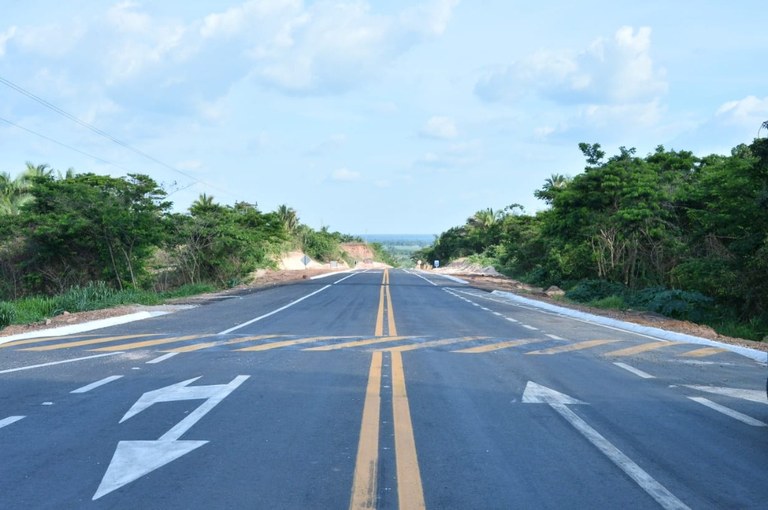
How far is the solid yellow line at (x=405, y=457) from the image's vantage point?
4.50 m

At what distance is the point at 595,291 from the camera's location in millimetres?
29234

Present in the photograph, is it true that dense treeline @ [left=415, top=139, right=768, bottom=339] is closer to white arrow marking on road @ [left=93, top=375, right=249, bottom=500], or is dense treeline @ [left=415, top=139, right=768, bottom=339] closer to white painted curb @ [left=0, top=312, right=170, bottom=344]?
white arrow marking on road @ [left=93, top=375, right=249, bottom=500]

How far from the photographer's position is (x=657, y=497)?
4.60 meters

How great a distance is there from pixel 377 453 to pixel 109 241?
3016cm

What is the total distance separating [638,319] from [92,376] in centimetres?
1577

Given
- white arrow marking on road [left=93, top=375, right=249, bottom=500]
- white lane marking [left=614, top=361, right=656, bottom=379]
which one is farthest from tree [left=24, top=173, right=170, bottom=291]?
white lane marking [left=614, top=361, right=656, bottom=379]

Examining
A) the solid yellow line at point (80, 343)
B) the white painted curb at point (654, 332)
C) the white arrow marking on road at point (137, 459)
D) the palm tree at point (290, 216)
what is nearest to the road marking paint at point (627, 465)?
the white arrow marking on road at point (137, 459)

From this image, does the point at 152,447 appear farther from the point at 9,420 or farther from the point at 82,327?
the point at 82,327

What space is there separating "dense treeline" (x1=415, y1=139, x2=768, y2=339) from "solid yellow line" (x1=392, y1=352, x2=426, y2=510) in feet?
46.3

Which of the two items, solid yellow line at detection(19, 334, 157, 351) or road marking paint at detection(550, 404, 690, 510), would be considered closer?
road marking paint at detection(550, 404, 690, 510)

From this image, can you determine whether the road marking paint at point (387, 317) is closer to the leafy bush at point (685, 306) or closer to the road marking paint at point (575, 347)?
the road marking paint at point (575, 347)

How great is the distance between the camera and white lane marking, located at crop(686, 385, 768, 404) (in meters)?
7.96

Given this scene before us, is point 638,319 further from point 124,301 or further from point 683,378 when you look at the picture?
point 124,301

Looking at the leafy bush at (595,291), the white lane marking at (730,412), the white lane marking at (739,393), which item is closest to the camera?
the white lane marking at (730,412)
